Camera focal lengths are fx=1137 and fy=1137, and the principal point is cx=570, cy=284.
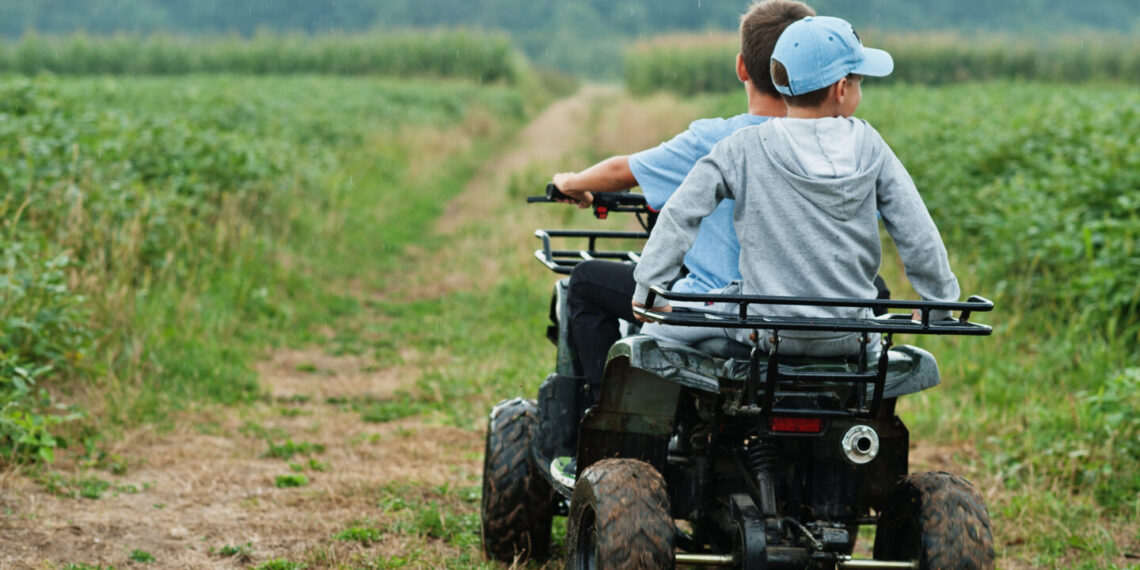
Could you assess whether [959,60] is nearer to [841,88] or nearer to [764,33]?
[764,33]

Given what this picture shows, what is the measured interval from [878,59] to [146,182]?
25.1 ft

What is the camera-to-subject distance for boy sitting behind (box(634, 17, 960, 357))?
117 inches

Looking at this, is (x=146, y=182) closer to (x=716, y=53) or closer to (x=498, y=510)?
(x=498, y=510)

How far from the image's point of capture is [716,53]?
4050 cm

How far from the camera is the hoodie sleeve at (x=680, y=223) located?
2.96 metres

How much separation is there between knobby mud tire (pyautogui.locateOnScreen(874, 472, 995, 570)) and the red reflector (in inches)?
16.4

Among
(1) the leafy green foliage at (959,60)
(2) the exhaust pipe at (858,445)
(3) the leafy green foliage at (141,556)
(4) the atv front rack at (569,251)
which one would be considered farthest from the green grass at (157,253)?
(1) the leafy green foliage at (959,60)

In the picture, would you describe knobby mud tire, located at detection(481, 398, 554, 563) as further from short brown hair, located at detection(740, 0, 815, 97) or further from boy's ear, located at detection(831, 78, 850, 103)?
boy's ear, located at detection(831, 78, 850, 103)

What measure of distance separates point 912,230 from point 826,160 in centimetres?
34

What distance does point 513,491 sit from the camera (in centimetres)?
422

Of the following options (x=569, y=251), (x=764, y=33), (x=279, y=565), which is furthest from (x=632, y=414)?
(x=279, y=565)

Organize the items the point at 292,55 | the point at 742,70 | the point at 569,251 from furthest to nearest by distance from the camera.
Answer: the point at 292,55 < the point at 569,251 < the point at 742,70

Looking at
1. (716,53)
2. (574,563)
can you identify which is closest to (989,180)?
(574,563)

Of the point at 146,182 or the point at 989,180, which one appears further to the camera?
the point at 989,180
